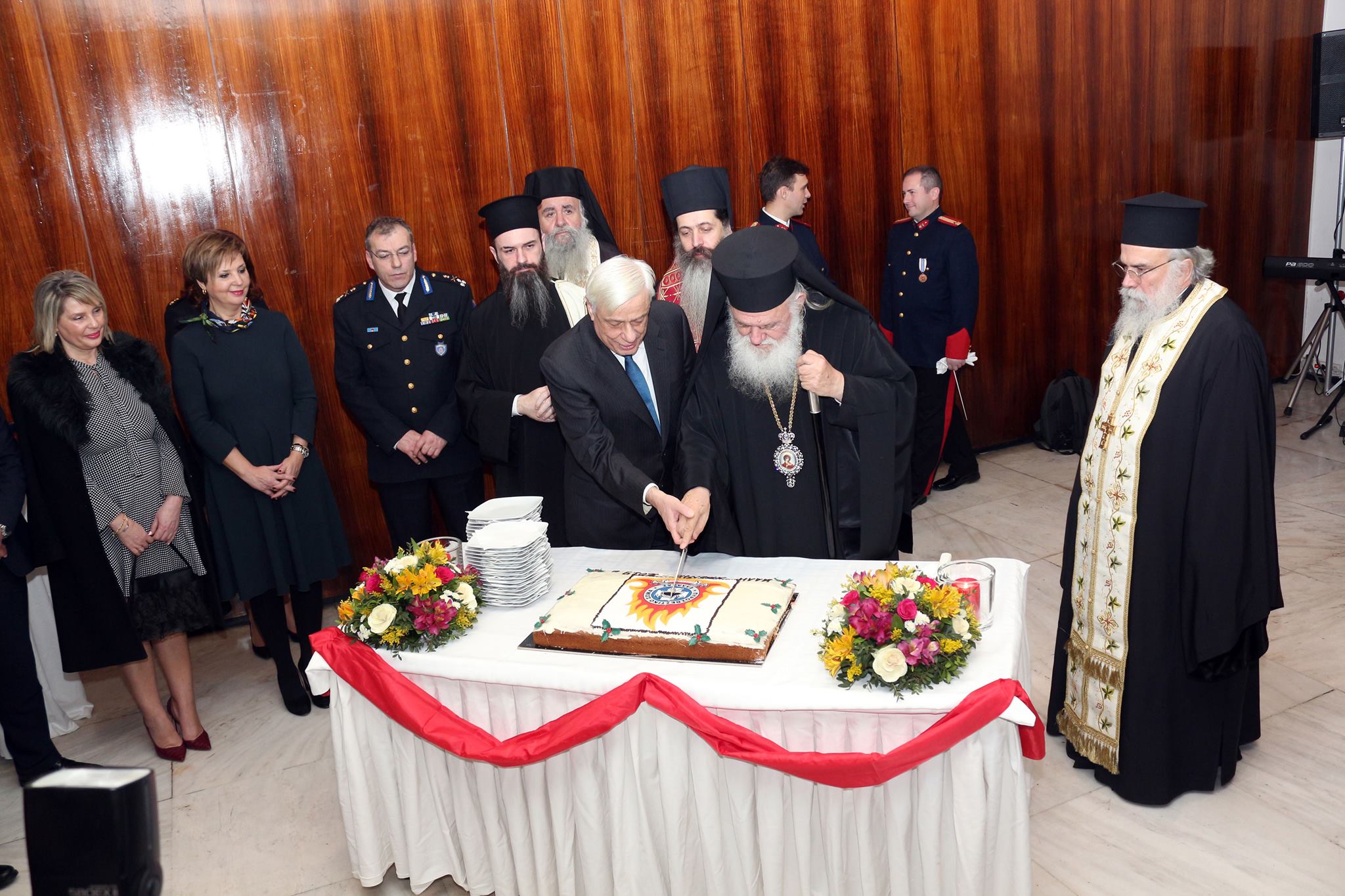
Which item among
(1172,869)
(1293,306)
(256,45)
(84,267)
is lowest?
Result: (1172,869)

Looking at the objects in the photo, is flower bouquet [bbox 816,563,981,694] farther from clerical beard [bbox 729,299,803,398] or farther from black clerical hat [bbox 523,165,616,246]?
black clerical hat [bbox 523,165,616,246]

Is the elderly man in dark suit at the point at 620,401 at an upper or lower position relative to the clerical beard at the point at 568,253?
lower

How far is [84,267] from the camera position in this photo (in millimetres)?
4727

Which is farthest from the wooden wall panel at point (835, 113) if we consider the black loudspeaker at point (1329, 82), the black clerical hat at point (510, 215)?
the black loudspeaker at point (1329, 82)

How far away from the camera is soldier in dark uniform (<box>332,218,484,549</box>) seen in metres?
4.36

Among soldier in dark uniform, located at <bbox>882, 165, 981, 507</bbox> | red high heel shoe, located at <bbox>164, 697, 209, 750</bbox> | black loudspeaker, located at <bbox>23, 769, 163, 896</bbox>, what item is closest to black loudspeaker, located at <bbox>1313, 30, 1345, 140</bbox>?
soldier in dark uniform, located at <bbox>882, 165, 981, 507</bbox>

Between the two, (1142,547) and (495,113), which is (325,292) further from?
(1142,547)

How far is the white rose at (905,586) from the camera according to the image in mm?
2344

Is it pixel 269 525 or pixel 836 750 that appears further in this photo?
pixel 269 525

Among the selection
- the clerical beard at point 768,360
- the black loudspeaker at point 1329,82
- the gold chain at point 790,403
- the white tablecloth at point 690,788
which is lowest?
the white tablecloth at point 690,788

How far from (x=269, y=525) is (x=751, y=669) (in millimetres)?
2473

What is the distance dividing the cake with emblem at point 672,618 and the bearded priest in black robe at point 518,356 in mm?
1499

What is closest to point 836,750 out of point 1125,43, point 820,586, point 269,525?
point 820,586

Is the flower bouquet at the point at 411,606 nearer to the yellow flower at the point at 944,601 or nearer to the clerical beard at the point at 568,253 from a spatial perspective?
the yellow flower at the point at 944,601
